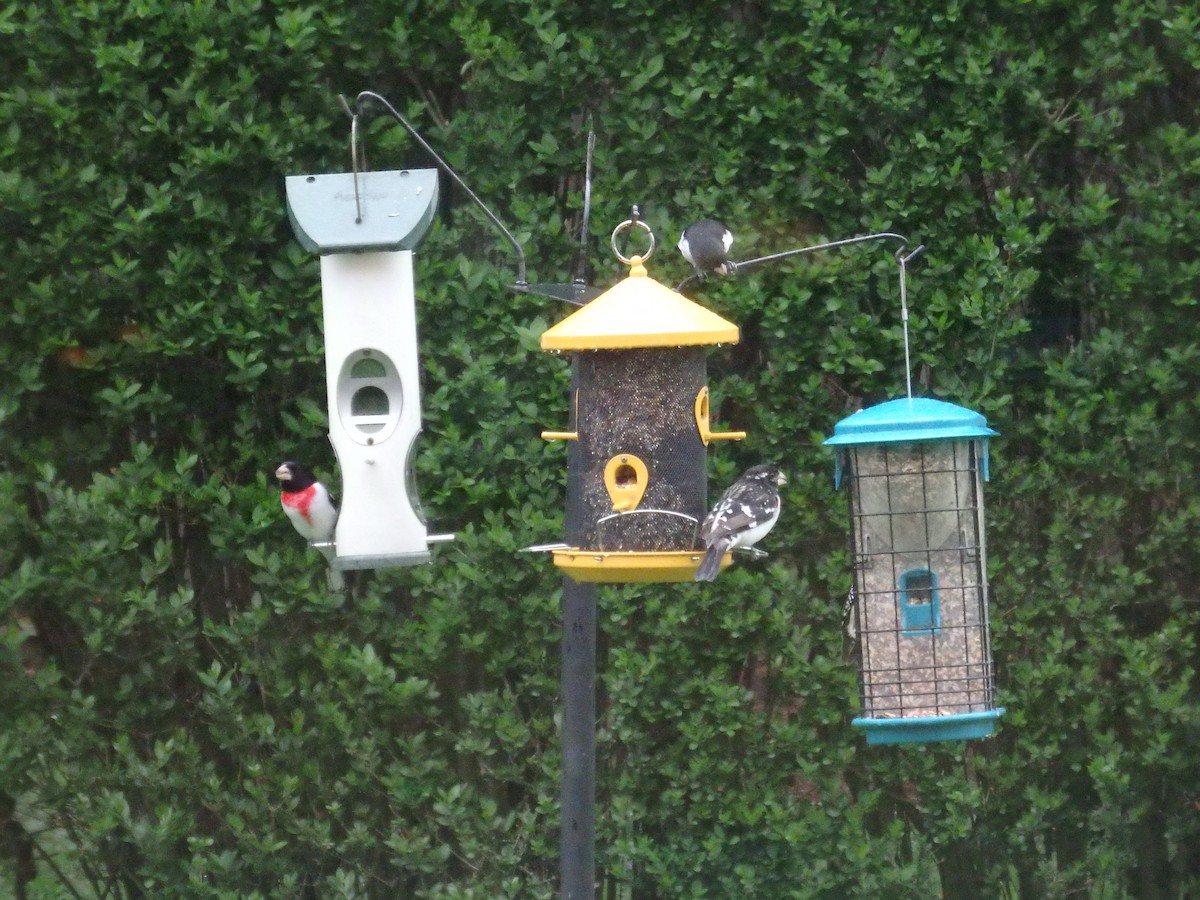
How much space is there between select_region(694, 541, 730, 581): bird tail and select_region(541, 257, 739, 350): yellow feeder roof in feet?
1.33

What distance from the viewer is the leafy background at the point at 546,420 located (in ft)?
13.5

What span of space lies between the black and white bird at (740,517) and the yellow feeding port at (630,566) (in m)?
0.04

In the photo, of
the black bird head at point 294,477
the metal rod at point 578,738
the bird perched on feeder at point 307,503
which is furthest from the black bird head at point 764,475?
the black bird head at point 294,477

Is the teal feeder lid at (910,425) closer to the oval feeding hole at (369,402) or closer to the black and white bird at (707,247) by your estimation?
the black and white bird at (707,247)

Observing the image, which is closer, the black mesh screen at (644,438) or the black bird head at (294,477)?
the black mesh screen at (644,438)

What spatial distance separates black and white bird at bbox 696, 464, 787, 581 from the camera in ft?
9.84

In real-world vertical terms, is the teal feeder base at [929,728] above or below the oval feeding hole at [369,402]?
below

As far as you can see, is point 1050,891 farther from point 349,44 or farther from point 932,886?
point 349,44

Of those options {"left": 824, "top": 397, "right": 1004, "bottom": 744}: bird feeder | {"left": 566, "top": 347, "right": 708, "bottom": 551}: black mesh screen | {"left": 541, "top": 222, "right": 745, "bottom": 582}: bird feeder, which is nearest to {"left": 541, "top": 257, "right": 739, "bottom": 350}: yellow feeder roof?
{"left": 541, "top": 222, "right": 745, "bottom": 582}: bird feeder

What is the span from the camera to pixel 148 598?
4129 mm

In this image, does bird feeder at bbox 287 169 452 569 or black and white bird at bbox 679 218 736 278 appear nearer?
bird feeder at bbox 287 169 452 569

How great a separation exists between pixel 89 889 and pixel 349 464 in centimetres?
223

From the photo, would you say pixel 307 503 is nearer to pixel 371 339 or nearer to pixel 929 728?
pixel 371 339

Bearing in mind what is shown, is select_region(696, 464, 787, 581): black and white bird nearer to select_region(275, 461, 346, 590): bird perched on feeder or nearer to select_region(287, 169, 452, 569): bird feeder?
select_region(287, 169, 452, 569): bird feeder
